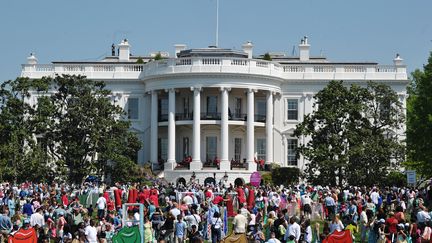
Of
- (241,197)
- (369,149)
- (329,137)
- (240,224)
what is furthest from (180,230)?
(329,137)

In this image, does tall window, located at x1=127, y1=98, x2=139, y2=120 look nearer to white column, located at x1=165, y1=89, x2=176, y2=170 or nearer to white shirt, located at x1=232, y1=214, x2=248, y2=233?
white column, located at x1=165, y1=89, x2=176, y2=170

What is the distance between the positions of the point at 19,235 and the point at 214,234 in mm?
8444

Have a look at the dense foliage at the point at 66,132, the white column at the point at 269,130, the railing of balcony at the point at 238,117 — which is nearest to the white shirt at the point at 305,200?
the dense foliage at the point at 66,132

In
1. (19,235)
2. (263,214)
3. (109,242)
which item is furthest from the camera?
(263,214)

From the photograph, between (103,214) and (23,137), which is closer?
(103,214)

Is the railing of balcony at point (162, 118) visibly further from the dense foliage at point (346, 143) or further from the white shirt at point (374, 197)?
the white shirt at point (374, 197)

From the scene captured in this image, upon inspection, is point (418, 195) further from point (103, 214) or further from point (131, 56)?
point (131, 56)

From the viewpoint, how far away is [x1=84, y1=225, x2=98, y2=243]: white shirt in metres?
26.1

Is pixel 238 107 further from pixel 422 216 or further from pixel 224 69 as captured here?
pixel 422 216

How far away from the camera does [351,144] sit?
56531 millimetres

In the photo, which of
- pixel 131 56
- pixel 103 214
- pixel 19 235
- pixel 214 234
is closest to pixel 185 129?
pixel 131 56

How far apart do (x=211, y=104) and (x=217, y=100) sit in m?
0.59

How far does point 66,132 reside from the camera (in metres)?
59.6

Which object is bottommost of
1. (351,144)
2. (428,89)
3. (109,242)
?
(109,242)
